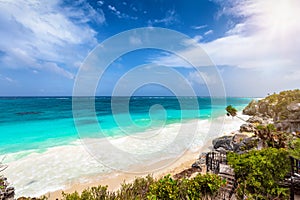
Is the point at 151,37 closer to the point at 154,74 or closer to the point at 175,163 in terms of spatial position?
the point at 154,74

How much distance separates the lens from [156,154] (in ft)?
44.7

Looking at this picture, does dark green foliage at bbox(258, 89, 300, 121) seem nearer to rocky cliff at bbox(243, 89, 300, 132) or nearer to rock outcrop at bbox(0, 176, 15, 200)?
rocky cliff at bbox(243, 89, 300, 132)

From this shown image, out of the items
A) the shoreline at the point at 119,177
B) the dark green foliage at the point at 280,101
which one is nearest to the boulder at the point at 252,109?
the dark green foliage at the point at 280,101

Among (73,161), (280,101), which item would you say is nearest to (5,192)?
(73,161)

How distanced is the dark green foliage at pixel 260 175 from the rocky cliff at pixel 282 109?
11658 mm

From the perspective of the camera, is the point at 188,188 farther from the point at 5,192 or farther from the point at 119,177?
the point at 119,177

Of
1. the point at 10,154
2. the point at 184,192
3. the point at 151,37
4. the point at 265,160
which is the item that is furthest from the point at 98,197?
the point at 10,154

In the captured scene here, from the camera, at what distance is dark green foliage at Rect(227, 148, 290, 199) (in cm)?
464

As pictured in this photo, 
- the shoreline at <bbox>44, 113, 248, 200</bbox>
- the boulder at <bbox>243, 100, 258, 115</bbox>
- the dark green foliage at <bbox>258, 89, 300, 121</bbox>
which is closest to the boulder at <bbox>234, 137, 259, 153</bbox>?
the shoreline at <bbox>44, 113, 248, 200</bbox>

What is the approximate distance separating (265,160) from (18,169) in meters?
13.4

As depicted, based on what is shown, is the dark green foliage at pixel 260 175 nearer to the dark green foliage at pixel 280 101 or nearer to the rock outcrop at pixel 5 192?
the rock outcrop at pixel 5 192

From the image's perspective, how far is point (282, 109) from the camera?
23.4 m

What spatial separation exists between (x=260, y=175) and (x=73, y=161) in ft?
38.1

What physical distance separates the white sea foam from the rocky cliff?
7342 millimetres
